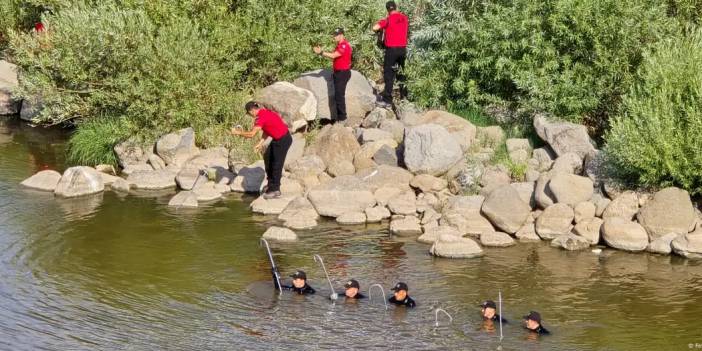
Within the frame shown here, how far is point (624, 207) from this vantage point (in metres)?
22.0

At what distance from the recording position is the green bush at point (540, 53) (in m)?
25.3

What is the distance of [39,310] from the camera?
1792 centimetres

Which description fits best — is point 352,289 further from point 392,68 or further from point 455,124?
point 392,68

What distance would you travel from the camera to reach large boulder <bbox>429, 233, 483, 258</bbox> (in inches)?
821

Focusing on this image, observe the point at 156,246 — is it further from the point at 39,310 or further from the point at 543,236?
the point at 543,236

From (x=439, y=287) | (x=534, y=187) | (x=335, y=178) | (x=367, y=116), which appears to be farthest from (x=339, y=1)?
(x=439, y=287)

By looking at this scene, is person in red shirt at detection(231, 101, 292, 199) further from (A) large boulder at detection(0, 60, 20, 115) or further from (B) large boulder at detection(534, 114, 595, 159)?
(A) large boulder at detection(0, 60, 20, 115)

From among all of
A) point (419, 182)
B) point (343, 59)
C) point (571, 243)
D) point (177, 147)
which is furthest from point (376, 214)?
point (177, 147)

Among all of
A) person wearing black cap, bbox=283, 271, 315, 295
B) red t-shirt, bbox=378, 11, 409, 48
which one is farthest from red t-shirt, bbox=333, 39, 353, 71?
person wearing black cap, bbox=283, 271, 315, 295

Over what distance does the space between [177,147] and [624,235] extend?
11383 mm

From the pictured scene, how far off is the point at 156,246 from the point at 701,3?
14692 mm

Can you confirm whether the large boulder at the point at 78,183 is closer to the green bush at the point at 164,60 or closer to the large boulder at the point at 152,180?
the large boulder at the point at 152,180

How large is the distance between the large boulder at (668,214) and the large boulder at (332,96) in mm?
8598

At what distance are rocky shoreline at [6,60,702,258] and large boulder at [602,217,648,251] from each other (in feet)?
0.07
